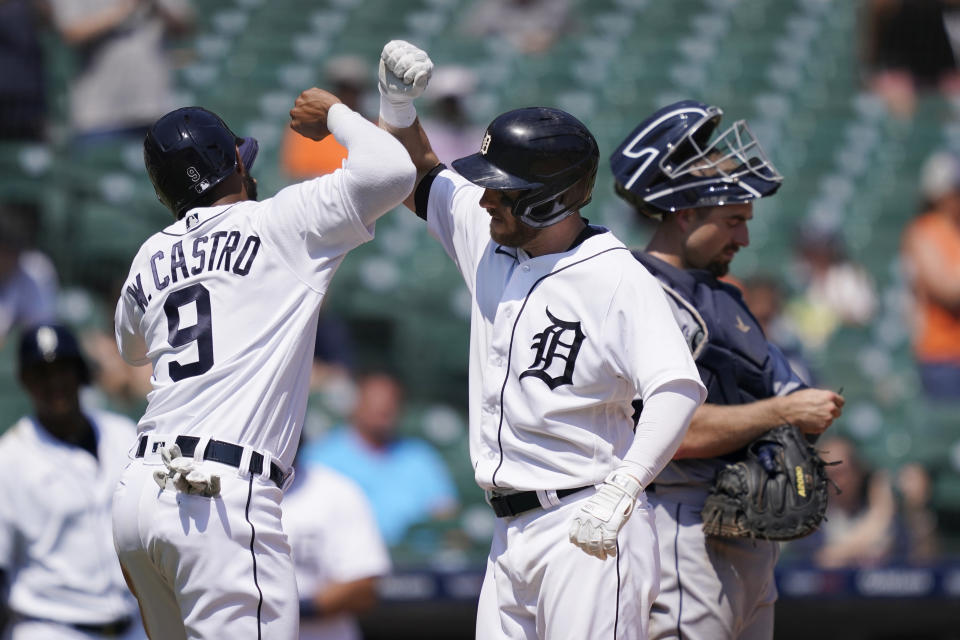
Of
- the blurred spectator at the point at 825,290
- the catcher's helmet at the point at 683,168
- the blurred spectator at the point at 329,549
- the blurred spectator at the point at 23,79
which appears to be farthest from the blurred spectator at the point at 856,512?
the blurred spectator at the point at 23,79

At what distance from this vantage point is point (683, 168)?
3.40 meters

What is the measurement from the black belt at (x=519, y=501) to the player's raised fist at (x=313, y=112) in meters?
1.00

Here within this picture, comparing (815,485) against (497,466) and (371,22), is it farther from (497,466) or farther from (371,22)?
(371,22)

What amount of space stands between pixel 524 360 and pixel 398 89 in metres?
0.73

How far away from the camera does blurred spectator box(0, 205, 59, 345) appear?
7.02 m

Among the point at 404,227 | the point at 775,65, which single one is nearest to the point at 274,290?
the point at 404,227

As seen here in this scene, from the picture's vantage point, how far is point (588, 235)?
2.94 meters

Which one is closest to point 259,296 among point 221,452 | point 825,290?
point 221,452

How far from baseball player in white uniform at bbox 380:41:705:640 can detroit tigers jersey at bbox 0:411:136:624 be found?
1.61 meters

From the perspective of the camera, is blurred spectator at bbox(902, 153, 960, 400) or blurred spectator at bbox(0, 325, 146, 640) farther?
blurred spectator at bbox(902, 153, 960, 400)

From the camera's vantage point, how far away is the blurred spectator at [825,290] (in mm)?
8625

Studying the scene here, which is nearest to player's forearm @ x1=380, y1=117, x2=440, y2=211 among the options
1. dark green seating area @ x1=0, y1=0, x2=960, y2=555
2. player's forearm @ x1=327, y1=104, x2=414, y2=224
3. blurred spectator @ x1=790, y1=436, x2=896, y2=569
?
player's forearm @ x1=327, y1=104, x2=414, y2=224

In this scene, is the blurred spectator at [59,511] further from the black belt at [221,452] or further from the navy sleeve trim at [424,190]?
the navy sleeve trim at [424,190]

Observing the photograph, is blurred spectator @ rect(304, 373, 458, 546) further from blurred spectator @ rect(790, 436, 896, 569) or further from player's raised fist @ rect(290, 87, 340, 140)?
player's raised fist @ rect(290, 87, 340, 140)
